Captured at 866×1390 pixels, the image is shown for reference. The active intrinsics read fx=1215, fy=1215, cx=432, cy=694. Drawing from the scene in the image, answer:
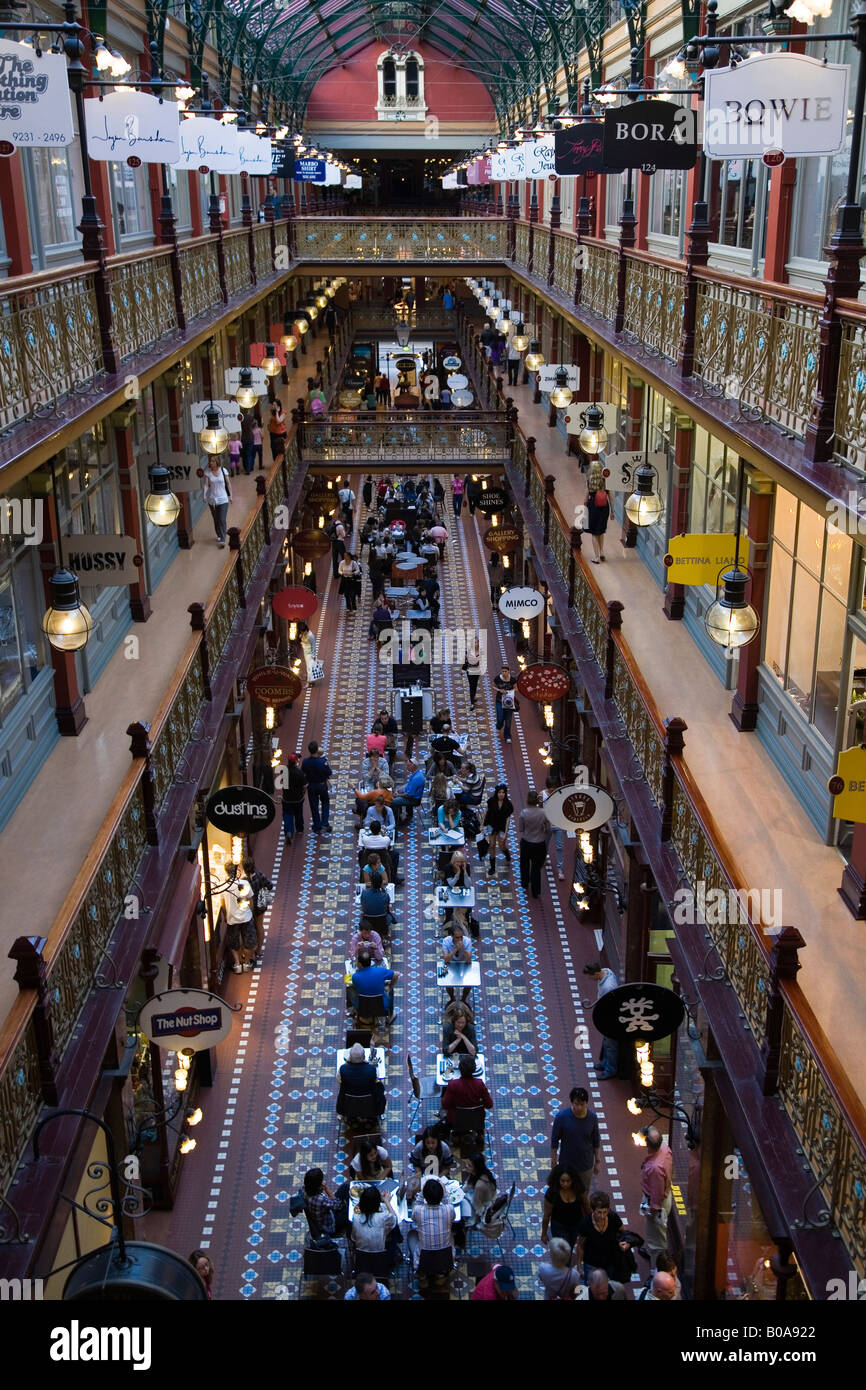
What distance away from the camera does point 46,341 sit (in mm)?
9172

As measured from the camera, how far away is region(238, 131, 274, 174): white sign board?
54.9 ft

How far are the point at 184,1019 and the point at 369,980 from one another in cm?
411

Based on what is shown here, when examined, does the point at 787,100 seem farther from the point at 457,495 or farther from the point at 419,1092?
the point at 457,495

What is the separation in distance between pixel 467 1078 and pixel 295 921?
15.4 ft

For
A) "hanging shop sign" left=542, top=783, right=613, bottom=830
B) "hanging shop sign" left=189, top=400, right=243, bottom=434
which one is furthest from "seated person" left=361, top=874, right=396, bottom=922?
"hanging shop sign" left=189, top=400, right=243, bottom=434

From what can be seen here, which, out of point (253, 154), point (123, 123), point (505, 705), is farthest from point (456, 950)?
point (253, 154)

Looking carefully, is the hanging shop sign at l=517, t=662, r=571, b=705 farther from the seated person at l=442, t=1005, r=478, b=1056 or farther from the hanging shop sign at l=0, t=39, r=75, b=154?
the hanging shop sign at l=0, t=39, r=75, b=154

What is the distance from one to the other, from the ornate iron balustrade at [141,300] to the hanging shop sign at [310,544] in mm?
7935

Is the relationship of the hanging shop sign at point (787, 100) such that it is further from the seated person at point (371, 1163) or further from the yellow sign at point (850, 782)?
the seated person at point (371, 1163)

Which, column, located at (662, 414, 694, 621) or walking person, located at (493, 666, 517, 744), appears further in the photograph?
walking person, located at (493, 666, 517, 744)

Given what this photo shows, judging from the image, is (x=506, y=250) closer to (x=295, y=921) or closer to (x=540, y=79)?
(x=540, y=79)

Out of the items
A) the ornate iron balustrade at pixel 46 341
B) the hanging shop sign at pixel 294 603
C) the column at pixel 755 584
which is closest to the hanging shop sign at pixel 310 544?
the hanging shop sign at pixel 294 603

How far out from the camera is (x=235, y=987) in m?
13.8

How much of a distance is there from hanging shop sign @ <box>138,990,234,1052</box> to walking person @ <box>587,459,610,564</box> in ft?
30.3
